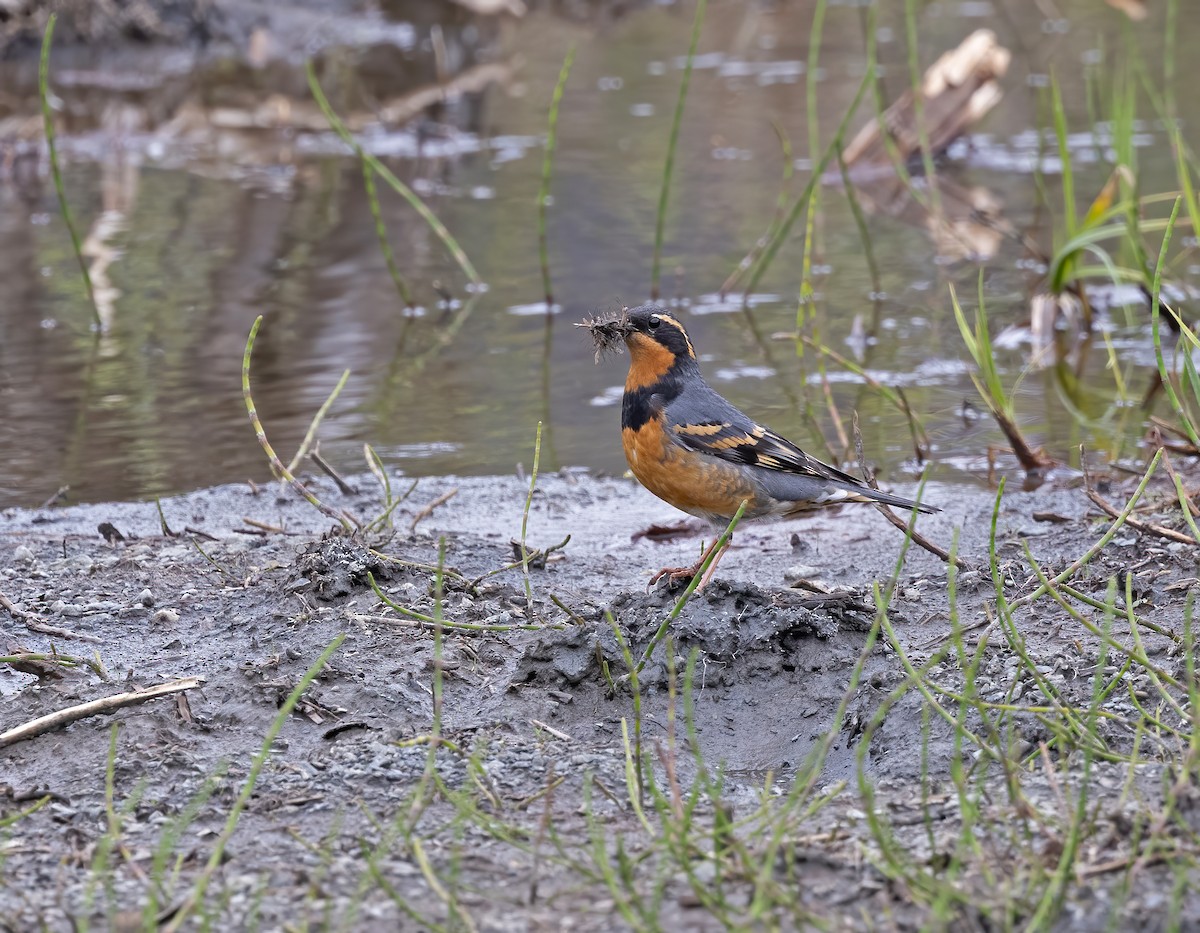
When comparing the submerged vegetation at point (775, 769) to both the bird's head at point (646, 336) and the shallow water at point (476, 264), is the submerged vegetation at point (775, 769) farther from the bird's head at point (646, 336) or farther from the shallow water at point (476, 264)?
the shallow water at point (476, 264)

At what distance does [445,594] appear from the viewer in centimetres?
455

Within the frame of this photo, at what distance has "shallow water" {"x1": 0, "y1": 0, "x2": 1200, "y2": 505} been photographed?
23.5 feet

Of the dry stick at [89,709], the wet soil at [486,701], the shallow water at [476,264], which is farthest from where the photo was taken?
the shallow water at [476,264]

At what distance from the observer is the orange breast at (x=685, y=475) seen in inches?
186

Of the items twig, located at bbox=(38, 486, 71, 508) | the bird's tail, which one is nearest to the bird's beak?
the bird's tail

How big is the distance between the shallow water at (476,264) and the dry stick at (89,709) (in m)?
2.59

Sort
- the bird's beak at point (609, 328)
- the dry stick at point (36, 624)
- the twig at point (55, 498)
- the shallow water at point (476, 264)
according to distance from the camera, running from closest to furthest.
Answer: the dry stick at point (36, 624) < the bird's beak at point (609, 328) < the twig at point (55, 498) < the shallow water at point (476, 264)

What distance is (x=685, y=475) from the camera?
186 inches

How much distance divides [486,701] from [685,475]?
3.70 ft

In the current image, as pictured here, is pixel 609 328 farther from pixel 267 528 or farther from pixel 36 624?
pixel 36 624

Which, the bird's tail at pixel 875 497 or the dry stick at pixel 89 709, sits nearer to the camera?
the dry stick at pixel 89 709

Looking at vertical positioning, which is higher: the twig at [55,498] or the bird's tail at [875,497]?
the bird's tail at [875,497]

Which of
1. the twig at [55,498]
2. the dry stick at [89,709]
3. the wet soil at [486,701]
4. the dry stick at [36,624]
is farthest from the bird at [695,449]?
the twig at [55,498]

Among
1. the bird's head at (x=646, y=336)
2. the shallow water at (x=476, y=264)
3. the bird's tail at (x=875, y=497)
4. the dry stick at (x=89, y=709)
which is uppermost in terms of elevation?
the bird's head at (x=646, y=336)
